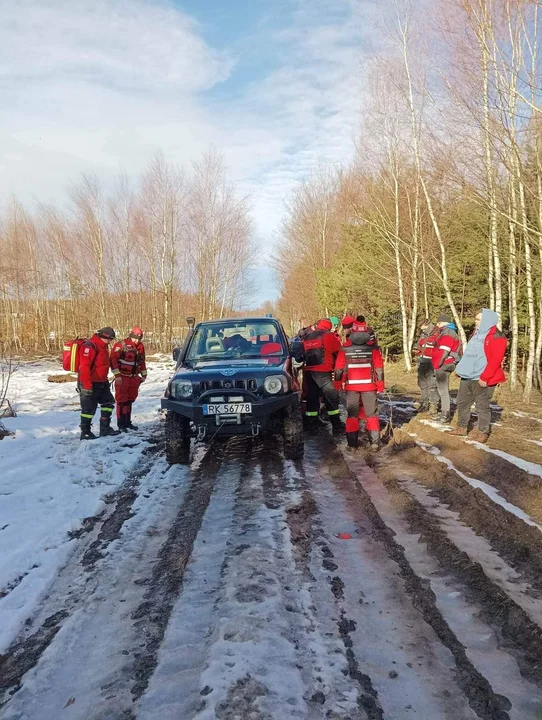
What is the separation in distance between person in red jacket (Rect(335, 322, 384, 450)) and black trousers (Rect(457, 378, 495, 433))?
1572mm

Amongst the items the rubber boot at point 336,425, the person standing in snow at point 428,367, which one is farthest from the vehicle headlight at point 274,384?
the person standing in snow at point 428,367

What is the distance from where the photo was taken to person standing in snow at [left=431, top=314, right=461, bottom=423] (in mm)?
8445

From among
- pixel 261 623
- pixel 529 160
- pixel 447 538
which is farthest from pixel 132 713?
pixel 529 160

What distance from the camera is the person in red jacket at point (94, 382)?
7.52 m

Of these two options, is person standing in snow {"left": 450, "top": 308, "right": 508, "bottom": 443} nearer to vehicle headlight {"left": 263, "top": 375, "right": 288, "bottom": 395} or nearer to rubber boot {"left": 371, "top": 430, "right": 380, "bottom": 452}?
rubber boot {"left": 371, "top": 430, "right": 380, "bottom": 452}

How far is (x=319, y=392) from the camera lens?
8633 mm

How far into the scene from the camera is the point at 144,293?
3566 cm

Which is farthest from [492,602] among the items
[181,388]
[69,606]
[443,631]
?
[181,388]

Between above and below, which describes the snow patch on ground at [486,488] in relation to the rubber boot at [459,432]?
below

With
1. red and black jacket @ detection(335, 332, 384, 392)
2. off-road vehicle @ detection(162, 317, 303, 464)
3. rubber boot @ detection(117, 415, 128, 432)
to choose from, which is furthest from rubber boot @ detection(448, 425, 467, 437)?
rubber boot @ detection(117, 415, 128, 432)

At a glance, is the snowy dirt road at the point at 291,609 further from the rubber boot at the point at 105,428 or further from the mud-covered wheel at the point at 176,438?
the rubber boot at the point at 105,428

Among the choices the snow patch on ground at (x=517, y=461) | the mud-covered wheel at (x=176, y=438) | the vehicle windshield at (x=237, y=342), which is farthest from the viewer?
the vehicle windshield at (x=237, y=342)

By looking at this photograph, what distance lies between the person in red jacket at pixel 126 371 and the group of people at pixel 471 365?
17.6 ft

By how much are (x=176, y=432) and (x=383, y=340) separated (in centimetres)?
1672
